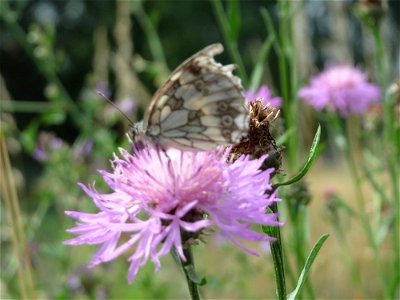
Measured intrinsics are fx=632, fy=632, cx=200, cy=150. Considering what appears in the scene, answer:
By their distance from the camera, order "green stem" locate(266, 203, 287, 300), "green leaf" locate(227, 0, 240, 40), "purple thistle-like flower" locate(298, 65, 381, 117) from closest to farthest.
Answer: "green stem" locate(266, 203, 287, 300) → "green leaf" locate(227, 0, 240, 40) → "purple thistle-like flower" locate(298, 65, 381, 117)

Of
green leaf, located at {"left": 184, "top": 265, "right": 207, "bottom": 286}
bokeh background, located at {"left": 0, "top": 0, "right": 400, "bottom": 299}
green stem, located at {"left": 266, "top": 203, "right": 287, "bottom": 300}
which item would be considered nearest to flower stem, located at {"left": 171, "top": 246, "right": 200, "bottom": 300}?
green leaf, located at {"left": 184, "top": 265, "right": 207, "bottom": 286}

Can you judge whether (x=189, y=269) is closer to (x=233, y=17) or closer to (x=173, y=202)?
(x=173, y=202)

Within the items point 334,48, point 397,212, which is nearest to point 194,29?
point 334,48

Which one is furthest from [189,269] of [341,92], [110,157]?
[110,157]

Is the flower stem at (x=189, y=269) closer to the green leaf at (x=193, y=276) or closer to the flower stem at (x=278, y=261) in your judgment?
the green leaf at (x=193, y=276)

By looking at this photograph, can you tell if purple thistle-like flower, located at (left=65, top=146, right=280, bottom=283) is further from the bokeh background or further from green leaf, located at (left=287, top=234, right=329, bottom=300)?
the bokeh background

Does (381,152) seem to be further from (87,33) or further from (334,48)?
(87,33)
